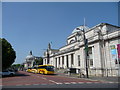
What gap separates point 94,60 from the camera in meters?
39.2

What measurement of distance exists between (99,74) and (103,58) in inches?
169

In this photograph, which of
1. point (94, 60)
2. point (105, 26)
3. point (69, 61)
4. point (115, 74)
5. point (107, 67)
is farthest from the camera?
point (69, 61)

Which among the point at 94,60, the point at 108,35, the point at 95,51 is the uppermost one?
the point at 108,35

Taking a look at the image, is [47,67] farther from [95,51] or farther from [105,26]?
[105,26]

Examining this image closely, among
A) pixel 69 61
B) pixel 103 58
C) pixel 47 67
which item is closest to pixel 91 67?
pixel 103 58

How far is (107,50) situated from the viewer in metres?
36.2

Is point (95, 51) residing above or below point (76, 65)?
above

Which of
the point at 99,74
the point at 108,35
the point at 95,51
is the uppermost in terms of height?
the point at 108,35

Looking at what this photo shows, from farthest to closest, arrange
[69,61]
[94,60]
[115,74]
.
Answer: [69,61] < [94,60] < [115,74]

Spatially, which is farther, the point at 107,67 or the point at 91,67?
the point at 91,67

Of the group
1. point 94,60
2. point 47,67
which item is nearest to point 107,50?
point 94,60

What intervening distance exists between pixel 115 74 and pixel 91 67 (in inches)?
334

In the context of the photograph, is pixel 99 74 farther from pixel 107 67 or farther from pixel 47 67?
pixel 47 67

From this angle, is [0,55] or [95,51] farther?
[95,51]
